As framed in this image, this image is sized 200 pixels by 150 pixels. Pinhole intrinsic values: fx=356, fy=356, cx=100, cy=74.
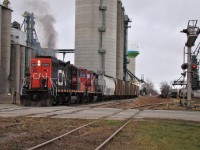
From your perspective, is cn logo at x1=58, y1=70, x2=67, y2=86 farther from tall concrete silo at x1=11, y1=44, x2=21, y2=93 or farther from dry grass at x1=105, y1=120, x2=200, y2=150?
tall concrete silo at x1=11, y1=44, x2=21, y2=93

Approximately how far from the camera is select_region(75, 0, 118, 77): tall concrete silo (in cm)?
6669

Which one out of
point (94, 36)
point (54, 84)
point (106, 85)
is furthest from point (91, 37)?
point (54, 84)

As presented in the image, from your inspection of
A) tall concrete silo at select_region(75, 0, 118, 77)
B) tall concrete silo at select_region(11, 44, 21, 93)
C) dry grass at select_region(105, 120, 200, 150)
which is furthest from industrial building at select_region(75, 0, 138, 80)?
dry grass at select_region(105, 120, 200, 150)

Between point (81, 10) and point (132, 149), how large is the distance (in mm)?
60851

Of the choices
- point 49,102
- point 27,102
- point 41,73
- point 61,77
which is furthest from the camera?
point 61,77

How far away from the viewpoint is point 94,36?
66.8 metres

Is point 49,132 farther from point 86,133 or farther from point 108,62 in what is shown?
point 108,62

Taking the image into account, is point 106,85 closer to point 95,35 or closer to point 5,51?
point 95,35

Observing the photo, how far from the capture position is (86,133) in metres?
12.2

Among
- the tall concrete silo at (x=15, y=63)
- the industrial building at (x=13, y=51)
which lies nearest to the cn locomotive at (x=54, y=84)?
the industrial building at (x=13, y=51)

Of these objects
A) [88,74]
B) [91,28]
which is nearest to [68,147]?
[88,74]

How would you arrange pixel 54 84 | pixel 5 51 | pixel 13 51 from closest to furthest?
pixel 54 84 < pixel 5 51 < pixel 13 51

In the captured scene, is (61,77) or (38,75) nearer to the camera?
(38,75)

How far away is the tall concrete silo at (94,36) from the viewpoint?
6669 cm
